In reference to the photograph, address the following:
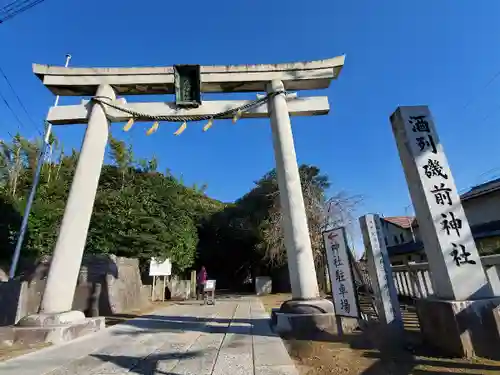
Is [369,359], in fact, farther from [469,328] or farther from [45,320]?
[45,320]

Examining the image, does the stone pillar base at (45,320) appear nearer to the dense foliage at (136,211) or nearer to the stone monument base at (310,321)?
the stone monument base at (310,321)

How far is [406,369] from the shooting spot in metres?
3.23

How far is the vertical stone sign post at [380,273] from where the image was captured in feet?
16.5

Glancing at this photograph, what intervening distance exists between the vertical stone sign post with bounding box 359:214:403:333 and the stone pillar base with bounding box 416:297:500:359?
132 centimetres

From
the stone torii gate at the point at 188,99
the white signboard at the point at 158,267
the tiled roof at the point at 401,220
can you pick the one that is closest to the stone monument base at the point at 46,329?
the stone torii gate at the point at 188,99

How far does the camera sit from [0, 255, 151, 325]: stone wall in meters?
6.47

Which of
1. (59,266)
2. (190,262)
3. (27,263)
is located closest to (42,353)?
(59,266)

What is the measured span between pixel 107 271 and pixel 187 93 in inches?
252

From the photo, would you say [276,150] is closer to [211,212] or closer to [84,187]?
[84,187]

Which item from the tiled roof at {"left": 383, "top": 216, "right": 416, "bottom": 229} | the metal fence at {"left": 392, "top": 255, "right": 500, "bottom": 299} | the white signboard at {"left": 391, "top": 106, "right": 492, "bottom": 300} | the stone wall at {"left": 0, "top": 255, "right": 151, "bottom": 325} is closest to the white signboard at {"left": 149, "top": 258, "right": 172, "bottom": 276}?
the stone wall at {"left": 0, "top": 255, "right": 151, "bottom": 325}

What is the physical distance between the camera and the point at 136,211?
13.2 meters

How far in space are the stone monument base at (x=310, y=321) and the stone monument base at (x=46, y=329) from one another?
3.78 m

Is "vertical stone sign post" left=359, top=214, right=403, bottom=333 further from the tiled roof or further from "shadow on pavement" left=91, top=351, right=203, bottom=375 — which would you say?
the tiled roof


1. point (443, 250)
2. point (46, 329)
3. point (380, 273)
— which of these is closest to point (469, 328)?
point (443, 250)
